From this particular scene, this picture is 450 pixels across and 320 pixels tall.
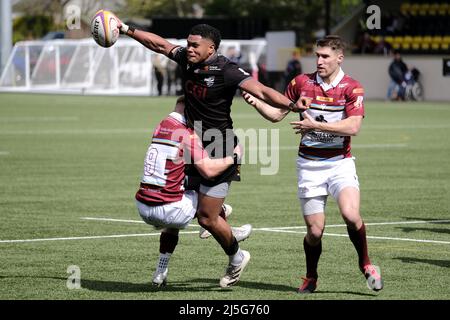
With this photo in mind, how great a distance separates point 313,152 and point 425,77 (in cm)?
4270

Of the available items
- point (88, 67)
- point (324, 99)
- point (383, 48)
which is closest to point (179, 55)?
point (324, 99)

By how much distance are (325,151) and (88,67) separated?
5079 cm

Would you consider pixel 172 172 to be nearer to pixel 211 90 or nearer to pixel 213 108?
pixel 213 108

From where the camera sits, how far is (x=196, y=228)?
15.0 m

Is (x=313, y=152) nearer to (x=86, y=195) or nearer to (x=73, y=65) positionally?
(x=86, y=195)

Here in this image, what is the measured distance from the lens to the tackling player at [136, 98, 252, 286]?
33.0 feet

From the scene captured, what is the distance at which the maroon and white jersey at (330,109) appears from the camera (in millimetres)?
10414

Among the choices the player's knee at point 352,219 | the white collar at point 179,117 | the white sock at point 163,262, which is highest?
the white collar at point 179,117

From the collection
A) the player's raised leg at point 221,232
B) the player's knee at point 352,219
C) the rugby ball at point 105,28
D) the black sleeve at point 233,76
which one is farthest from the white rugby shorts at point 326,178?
the rugby ball at point 105,28

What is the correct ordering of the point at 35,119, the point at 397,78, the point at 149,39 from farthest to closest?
the point at 397,78, the point at 35,119, the point at 149,39

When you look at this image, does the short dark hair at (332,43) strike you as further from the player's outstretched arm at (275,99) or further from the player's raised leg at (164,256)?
the player's raised leg at (164,256)

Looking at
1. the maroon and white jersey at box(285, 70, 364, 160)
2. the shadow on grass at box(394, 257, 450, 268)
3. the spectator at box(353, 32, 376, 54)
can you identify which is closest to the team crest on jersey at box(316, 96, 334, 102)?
the maroon and white jersey at box(285, 70, 364, 160)

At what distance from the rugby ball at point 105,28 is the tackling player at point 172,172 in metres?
1.05
